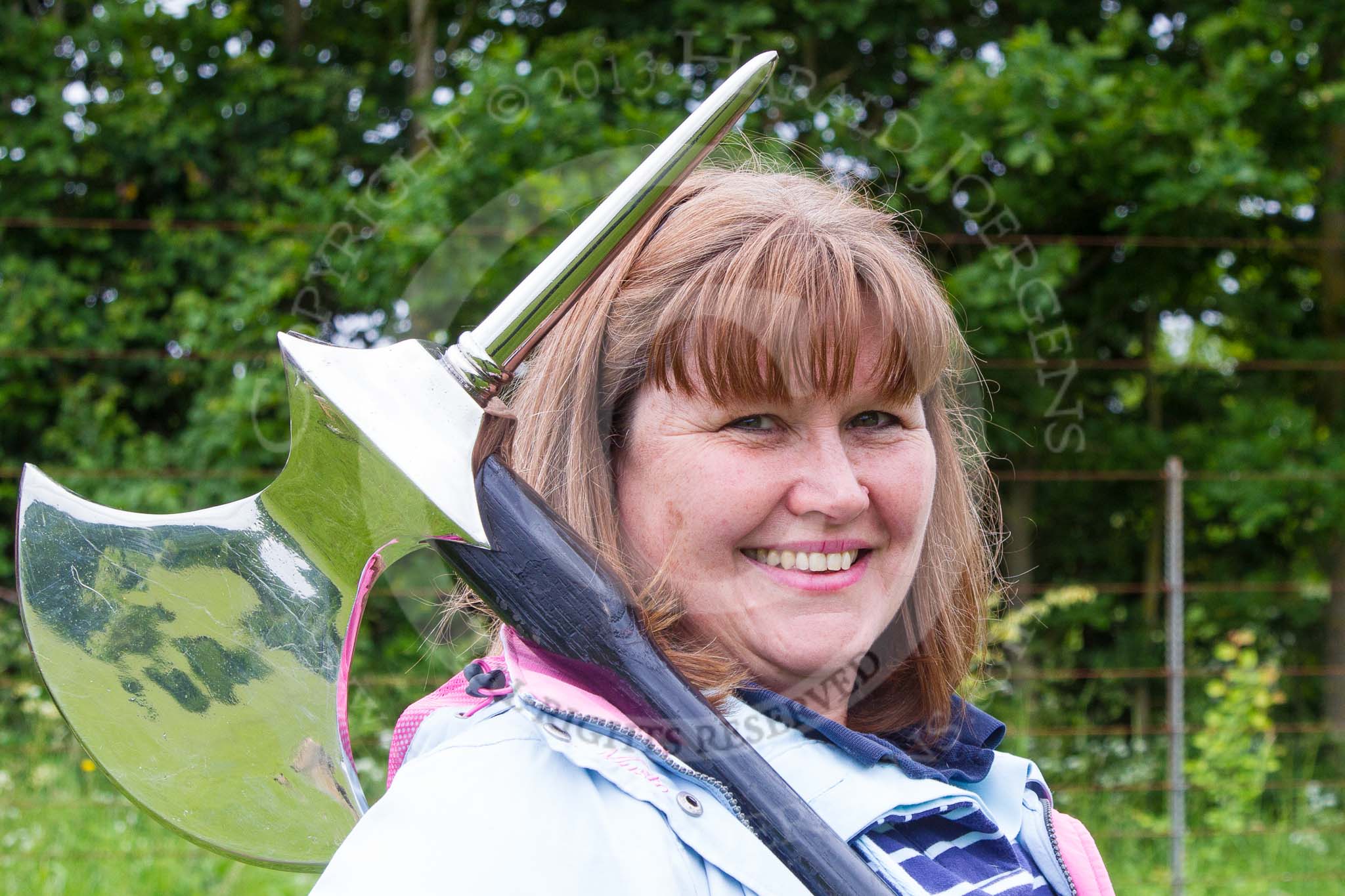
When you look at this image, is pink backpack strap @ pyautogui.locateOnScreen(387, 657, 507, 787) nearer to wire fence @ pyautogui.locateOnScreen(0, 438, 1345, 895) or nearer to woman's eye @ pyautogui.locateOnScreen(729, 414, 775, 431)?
woman's eye @ pyautogui.locateOnScreen(729, 414, 775, 431)

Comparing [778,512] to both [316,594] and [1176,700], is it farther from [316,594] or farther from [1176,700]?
[1176,700]

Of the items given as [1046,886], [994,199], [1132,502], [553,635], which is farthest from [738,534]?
[1132,502]

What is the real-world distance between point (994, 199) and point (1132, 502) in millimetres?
2185

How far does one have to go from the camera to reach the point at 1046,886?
1.12m

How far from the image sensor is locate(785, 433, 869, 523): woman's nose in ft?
3.35

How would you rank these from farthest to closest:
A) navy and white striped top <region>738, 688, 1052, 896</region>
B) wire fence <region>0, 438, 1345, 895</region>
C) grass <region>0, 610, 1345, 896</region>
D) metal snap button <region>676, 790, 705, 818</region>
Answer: wire fence <region>0, 438, 1345, 895</region>, grass <region>0, 610, 1345, 896</region>, navy and white striped top <region>738, 688, 1052, 896</region>, metal snap button <region>676, 790, 705, 818</region>

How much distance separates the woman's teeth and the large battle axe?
0.20 meters

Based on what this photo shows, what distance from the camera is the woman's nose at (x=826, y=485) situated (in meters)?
1.02

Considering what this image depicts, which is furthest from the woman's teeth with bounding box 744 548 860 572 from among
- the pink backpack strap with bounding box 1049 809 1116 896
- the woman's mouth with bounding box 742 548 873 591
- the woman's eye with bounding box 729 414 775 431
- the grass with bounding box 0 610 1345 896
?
the grass with bounding box 0 610 1345 896

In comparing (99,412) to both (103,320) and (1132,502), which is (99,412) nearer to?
(103,320)

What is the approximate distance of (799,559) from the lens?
3.43 feet

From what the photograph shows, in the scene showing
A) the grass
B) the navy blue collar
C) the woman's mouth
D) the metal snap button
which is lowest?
the grass

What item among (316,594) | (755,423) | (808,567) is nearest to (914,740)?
(808,567)

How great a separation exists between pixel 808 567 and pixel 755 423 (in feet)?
0.47
